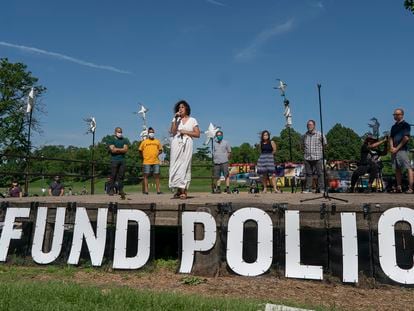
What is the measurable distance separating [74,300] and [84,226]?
88.6 inches

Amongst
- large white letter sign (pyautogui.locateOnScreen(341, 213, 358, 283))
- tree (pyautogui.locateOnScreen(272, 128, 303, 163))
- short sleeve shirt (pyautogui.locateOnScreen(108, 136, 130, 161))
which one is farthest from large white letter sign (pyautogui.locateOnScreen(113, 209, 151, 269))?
tree (pyautogui.locateOnScreen(272, 128, 303, 163))

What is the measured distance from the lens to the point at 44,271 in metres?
5.91

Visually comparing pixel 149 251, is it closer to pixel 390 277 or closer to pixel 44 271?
pixel 44 271

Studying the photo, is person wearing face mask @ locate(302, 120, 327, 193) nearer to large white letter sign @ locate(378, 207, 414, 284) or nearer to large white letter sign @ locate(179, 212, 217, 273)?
large white letter sign @ locate(378, 207, 414, 284)

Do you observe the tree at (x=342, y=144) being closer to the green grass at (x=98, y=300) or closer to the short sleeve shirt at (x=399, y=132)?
the short sleeve shirt at (x=399, y=132)

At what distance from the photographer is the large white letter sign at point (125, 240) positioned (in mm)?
5887

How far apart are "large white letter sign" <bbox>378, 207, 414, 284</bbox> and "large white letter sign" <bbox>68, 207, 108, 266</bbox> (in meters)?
3.83

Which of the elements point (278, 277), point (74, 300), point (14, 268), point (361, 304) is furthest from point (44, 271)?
point (361, 304)

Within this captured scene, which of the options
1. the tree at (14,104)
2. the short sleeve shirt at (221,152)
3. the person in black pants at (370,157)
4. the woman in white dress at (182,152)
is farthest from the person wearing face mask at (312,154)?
the tree at (14,104)

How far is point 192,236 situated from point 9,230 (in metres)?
3.05

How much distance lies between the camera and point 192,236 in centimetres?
575

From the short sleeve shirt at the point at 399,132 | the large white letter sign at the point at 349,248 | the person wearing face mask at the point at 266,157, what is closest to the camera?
the large white letter sign at the point at 349,248

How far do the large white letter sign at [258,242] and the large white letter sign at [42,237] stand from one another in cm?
264

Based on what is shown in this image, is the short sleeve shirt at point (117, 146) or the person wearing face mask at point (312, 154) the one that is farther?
the person wearing face mask at point (312, 154)
